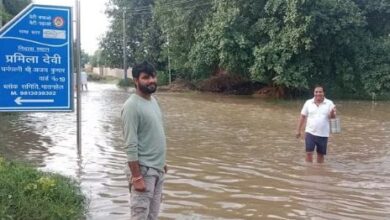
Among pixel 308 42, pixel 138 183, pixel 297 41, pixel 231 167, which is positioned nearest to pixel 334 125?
pixel 231 167

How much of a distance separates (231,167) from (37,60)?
12.8 feet

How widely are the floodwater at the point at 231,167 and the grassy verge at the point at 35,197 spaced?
53 centimetres

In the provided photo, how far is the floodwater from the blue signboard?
4.42 ft

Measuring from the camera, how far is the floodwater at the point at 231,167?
695 centimetres

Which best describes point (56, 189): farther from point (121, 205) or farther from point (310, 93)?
point (310, 93)

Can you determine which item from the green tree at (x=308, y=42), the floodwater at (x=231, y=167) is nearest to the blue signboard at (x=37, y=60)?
the floodwater at (x=231, y=167)

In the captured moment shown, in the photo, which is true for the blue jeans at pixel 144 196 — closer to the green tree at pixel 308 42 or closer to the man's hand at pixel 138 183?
the man's hand at pixel 138 183

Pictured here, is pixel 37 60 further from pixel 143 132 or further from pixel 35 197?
pixel 143 132

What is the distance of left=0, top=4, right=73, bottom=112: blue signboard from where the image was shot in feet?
25.9

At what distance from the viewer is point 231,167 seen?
9.73m

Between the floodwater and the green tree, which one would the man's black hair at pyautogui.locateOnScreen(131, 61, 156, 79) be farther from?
the green tree

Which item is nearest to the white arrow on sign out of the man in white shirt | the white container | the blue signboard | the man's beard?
the blue signboard

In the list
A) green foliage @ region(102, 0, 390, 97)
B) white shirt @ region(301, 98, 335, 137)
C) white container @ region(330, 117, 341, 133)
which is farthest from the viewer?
green foliage @ region(102, 0, 390, 97)

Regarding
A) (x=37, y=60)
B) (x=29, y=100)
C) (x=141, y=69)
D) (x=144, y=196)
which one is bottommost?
(x=144, y=196)
